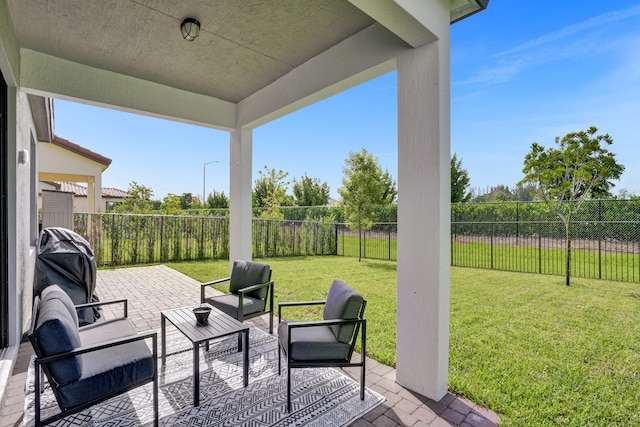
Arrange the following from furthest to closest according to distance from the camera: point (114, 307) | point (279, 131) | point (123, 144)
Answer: point (279, 131) → point (123, 144) → point (114, 307)

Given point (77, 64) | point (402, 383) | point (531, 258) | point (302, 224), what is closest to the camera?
point (402, 383)

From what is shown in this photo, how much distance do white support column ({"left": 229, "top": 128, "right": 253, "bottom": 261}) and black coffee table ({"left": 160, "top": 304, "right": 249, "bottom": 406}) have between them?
2.61 metres

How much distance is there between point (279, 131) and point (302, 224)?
46.5 ft

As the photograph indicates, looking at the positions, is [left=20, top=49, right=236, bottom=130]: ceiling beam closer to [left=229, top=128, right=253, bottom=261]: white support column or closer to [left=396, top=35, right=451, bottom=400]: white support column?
[left=229, top=128, right=253, bottom=261]: white support column

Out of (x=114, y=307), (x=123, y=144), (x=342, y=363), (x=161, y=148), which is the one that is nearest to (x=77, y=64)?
(x=114, y=307)

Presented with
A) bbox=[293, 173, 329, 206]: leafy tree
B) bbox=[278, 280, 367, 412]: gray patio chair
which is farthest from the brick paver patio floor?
bbox=[293, 173, 329, 206]: leafy tree

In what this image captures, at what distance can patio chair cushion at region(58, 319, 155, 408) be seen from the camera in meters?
1.94

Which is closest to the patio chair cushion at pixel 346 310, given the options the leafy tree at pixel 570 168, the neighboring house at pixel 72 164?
the leafy tree at pixel 570 168

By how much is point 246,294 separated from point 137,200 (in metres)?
17.8

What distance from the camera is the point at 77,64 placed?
4.14m

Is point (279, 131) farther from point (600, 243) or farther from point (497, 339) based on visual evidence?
point (497, 339)

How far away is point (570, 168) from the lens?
6.98 m

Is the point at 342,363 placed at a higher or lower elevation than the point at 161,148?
lower

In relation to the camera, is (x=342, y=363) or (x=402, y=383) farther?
(x=402, y=383)
